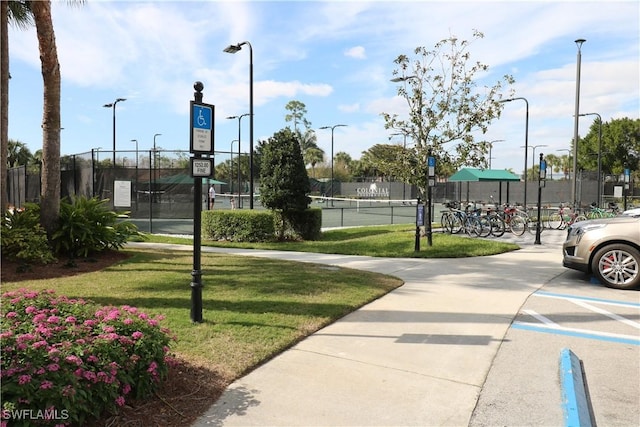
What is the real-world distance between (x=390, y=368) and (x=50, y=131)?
889 centimetres

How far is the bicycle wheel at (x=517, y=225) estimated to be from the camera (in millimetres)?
16688

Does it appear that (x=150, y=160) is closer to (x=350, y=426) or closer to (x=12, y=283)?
(x=12, y=283)

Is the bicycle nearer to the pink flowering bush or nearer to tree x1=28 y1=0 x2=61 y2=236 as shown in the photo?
tree x1=28 y1=0 x2=61 y2=236

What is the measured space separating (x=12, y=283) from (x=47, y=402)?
5.90 m

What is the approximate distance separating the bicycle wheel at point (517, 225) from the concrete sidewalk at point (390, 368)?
31.4 feet

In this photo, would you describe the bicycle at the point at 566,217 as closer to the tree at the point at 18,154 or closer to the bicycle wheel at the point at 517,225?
the bicycle wheel at the point at 517,225

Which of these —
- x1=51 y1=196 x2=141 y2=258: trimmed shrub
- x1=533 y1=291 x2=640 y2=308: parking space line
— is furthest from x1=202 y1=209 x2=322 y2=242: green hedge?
x1=533 y1=291 x2=640 y2=308: parking space line

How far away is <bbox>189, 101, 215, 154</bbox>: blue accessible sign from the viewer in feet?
17.0

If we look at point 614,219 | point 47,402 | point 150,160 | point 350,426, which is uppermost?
point 150,160

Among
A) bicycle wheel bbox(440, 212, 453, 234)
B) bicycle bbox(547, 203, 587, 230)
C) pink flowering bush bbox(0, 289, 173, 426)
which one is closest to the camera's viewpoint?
pink flowering bush bbox(0, 289, 173, 426)

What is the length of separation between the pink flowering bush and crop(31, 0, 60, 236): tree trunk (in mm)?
6646

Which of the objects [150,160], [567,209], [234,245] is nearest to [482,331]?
[234,245]

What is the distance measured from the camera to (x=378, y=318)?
19.5 feet

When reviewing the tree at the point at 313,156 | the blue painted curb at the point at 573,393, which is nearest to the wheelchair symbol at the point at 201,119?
the blue painted curb at the point at 573,393
